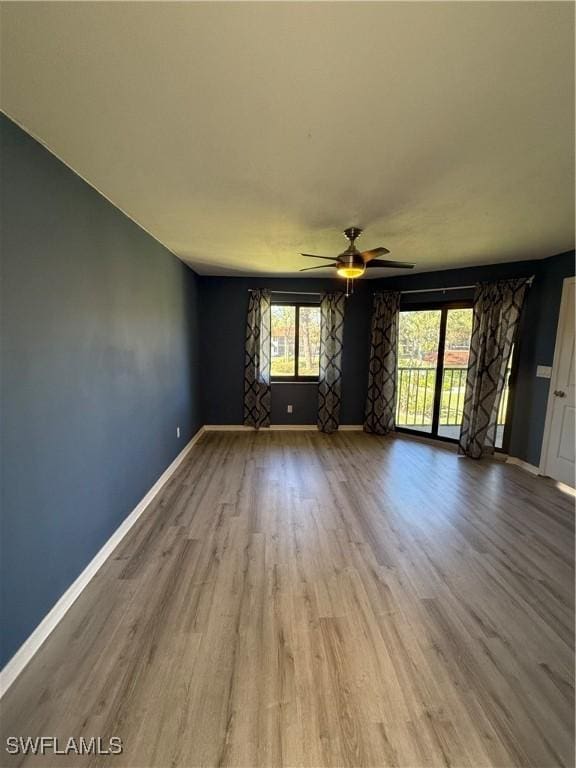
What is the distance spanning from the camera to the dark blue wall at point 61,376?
1.34m

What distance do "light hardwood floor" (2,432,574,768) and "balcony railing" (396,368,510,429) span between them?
1.87 meters

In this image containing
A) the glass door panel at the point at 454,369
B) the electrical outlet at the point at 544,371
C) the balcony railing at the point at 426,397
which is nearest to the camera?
the electrical outlet at the point at 544,371

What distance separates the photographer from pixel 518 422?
12.7 ft

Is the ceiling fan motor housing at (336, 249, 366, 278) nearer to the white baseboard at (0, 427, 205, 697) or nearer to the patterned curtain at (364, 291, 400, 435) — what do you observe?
the patterned curtain at (364, 291, 400, 435)

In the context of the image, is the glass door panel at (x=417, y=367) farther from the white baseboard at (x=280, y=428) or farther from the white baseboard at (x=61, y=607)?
the white baseboard at (x=61, y=607)

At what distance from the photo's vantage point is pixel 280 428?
203 inches

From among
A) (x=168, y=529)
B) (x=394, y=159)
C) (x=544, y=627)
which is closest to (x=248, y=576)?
(x=168, y=529)

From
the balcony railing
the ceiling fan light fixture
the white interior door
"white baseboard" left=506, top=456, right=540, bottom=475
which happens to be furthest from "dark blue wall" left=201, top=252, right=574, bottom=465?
the ceiling fan light fixture

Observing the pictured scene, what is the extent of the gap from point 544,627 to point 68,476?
2.70 metres

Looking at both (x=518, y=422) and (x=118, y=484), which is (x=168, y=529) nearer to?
(x=118, y=484)

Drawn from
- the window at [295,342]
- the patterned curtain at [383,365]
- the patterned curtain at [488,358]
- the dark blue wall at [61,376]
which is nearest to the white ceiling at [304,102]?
the dark blue wall at [61,376]

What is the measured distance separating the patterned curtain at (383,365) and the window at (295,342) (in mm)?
897

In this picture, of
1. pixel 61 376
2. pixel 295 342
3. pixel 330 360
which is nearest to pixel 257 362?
pixel 295 342

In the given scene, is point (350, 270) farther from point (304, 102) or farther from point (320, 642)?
point (320, 642)
